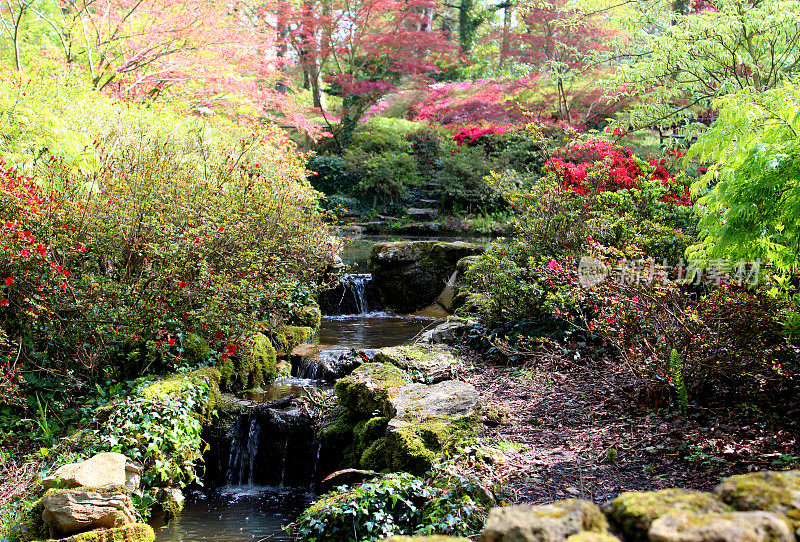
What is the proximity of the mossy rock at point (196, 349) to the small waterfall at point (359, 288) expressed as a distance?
5.65 m

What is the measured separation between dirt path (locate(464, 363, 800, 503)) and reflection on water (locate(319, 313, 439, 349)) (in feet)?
14.2

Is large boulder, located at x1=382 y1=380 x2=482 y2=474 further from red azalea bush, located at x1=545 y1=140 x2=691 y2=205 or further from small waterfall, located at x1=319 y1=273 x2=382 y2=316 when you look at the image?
small waterfall, located at x1=319 y1=273 x2=382 y2=316

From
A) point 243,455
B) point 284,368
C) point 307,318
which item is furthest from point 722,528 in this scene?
point 307,318

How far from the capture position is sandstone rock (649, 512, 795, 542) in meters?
1.27

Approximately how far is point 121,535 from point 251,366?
3.06 metres

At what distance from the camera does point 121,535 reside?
12.9 ft

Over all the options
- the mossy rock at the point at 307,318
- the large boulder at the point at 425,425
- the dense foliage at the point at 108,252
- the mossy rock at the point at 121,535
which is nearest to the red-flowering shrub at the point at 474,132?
the mossy rock at the point at 307,318

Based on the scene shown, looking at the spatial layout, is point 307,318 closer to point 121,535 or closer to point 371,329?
point 371,329

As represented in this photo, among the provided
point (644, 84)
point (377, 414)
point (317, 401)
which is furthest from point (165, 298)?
point (644, 84)

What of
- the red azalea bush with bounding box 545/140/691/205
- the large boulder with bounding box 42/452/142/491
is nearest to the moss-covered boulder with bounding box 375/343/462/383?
the large boulder with bounding box 42/452/142/491

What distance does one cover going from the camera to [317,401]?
20.0ft

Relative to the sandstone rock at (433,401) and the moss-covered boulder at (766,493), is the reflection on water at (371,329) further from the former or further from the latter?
the moss-covered boulder at (766,493)

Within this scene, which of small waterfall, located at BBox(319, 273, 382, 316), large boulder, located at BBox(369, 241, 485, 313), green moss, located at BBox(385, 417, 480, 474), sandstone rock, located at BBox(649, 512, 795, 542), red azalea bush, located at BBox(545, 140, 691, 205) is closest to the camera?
sandstone rock, located at BBox(649, 512, 795, 542)

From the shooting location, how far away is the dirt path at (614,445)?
347cm
